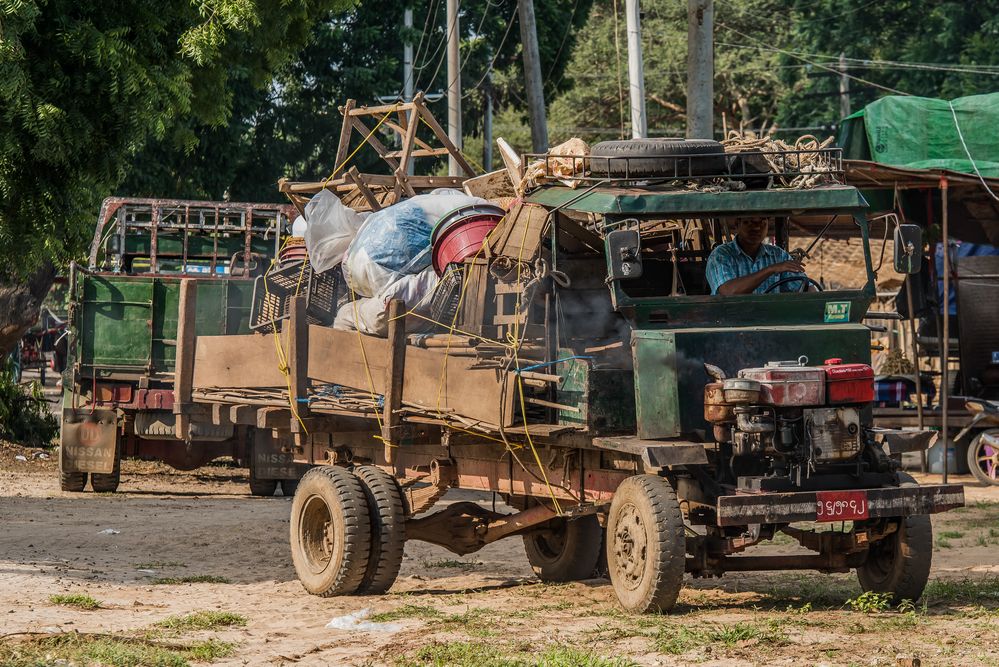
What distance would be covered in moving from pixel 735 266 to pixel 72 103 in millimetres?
5088

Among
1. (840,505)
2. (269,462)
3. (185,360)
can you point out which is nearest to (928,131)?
(269,462)

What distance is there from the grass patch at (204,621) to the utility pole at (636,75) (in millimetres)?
10716

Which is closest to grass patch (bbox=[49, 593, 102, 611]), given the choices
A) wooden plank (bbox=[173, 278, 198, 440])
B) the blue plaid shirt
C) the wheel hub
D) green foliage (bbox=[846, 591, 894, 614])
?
wooden plank (bbox=[173, 278, 198, 440])

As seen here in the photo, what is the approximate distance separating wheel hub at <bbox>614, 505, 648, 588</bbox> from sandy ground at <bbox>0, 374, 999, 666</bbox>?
0.74 ft

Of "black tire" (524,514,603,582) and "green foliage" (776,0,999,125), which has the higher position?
"green foliage" (776,0,999,125)

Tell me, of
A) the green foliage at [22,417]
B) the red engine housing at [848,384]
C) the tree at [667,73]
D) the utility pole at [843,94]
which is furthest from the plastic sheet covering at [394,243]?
the tree at [667,73]

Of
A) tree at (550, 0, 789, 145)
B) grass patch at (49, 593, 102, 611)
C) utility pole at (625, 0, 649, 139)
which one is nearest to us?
grass patch at (49, 593, 102, 611)

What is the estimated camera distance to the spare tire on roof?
7.87 m

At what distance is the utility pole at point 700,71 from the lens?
15.4 m

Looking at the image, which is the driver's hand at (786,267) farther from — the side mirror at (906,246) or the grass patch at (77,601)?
the grass patch at (77,601)

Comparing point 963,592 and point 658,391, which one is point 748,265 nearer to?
point 658,391

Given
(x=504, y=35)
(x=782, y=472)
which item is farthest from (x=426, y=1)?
(x=782, y=472)

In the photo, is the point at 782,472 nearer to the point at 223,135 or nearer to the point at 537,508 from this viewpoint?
the point at 537,508

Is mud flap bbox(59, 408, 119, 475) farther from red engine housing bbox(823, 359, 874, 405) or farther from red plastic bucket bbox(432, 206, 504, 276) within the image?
red engine housing bbox(823, 359, 874, 405)
